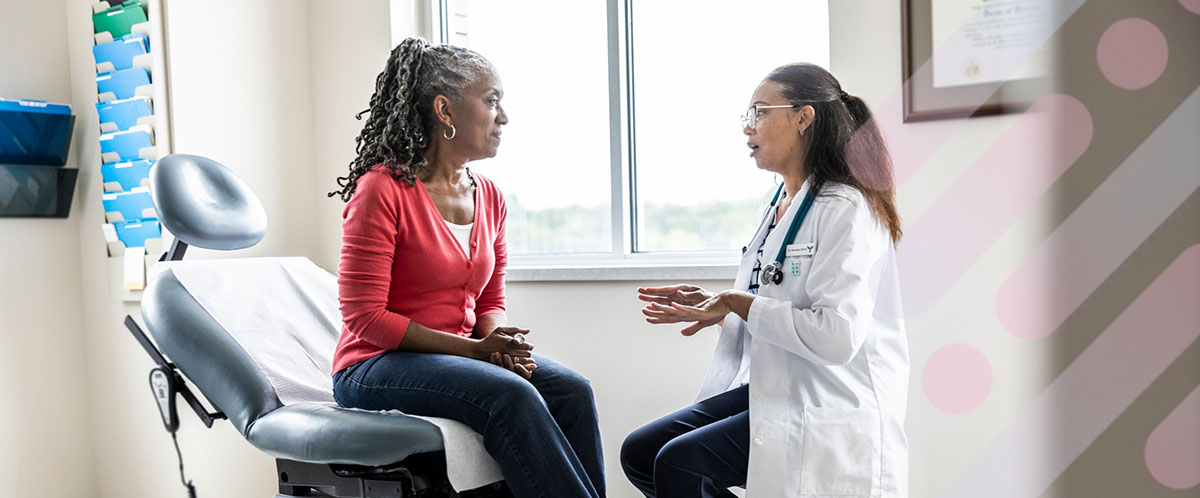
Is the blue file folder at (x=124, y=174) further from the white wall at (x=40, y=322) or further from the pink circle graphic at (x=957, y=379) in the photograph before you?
the pink circle graphic at (x=957, y=379)

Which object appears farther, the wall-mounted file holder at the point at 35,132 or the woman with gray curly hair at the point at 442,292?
the wall-mounted file holder at the point at 35,132

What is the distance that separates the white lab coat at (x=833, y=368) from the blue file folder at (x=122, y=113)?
1779 millimetres

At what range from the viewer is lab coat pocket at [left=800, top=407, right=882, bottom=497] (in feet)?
4.10

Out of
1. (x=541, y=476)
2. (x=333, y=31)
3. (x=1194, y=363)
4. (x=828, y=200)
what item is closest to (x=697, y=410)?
(x=541, y=476)

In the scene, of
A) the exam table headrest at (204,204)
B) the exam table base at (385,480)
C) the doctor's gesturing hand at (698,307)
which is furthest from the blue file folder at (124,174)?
the doctor's gesturing hand at (698,307)

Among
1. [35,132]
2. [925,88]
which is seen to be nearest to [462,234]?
[925,88]

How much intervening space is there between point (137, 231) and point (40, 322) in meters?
0.40

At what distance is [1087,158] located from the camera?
25 cm

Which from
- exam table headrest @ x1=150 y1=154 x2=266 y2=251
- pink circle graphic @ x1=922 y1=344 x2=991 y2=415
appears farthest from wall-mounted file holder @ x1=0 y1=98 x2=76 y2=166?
pink circle graphic @ x1=922 y1=344 x2=991 y2=415

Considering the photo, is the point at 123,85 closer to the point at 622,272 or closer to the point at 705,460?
the point at 622,272

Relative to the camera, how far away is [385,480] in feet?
4.63

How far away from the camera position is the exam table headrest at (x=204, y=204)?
1.63 meters

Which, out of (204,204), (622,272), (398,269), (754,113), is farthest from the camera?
(622,272)

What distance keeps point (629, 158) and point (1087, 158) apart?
6.95 feet
